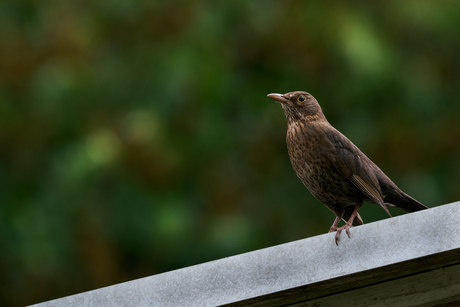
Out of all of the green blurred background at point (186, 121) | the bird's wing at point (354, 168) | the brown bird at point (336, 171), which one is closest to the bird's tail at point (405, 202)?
the brown bird at point (336, 171)

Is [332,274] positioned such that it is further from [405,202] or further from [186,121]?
[186,121]

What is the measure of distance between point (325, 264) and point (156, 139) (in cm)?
438

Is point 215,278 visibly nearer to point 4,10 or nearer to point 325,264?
point 325,264

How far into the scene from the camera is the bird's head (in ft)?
13.0

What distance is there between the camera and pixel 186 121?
23.1 ft

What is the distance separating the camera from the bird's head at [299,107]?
397cm

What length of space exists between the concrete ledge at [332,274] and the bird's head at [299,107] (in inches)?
61.0

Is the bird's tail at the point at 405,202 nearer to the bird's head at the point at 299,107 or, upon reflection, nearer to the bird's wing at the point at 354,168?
the bird's wing at the point at 354,168

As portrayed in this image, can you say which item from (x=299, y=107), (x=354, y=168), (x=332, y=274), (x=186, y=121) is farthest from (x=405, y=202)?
(x=186, y=121)

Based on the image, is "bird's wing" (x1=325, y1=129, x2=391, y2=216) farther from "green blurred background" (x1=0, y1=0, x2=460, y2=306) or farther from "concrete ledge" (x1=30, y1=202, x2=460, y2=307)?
"green blurred background" (x1=0, y1=0, x2=460, y2=306)

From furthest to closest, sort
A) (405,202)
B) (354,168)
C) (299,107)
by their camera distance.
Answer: (299,107)
(405,202)
(354,168)

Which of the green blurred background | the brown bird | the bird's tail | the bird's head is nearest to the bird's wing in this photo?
the brown bird

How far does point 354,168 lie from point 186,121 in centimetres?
363

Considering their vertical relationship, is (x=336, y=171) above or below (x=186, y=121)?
above
